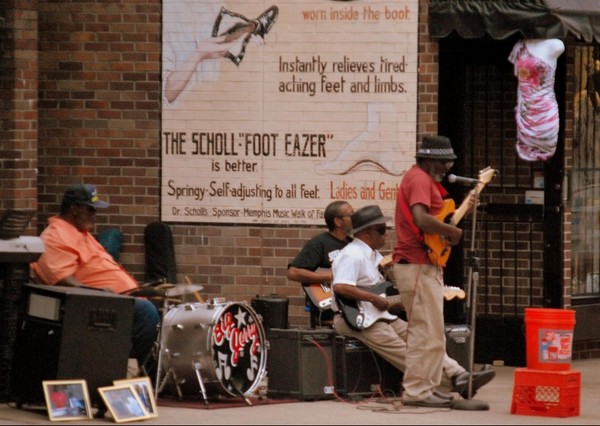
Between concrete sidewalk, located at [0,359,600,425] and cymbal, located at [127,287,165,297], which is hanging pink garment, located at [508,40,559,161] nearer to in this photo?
concrete sidewalk, located at [0,359,600,425]

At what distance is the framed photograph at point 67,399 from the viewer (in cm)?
976

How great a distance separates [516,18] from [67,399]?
17.4 feet

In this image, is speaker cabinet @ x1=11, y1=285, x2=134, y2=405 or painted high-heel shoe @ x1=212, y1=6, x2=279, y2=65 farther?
painted high-heel shoe @ x1=212, y1=6, x2=279, y2=65

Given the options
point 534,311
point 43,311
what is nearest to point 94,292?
point 43,311

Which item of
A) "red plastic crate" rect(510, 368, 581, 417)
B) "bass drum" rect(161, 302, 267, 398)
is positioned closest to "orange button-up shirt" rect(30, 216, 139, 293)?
"bass drum" rect(161, 302, 267, 398)

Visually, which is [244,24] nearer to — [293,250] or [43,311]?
[293,250]

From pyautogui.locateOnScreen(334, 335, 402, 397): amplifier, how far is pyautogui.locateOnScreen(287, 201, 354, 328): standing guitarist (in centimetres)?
76

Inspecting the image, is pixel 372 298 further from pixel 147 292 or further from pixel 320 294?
pixel 147 292

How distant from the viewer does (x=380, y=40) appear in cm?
1305

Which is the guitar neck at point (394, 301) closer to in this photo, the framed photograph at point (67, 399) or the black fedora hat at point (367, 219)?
the black fedora hat at point (367, 219)

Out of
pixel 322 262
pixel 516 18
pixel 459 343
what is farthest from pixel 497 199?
pixel 459 343

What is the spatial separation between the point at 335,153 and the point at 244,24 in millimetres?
1428

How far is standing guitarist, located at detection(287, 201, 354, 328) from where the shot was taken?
1194 cm

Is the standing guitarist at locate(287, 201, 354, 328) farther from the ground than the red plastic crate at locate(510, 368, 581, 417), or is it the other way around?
the standing guitarist at locate(287, 201, 354, 328)
